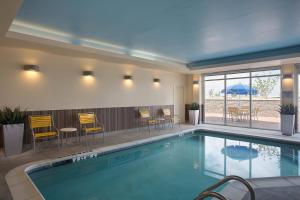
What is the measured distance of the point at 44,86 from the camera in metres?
5.57

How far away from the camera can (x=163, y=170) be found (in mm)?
4352

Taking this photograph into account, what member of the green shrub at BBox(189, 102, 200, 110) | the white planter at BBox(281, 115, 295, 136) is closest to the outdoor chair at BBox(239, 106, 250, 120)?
the white planter at BBox(281, 115, 295, 136)

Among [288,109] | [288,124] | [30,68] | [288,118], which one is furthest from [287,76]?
[30,68]

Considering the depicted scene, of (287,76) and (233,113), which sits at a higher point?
(287,76)

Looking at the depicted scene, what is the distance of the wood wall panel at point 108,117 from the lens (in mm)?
5730

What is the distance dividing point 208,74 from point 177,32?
5764mm

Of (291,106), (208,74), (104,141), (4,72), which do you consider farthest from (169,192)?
(208,74)

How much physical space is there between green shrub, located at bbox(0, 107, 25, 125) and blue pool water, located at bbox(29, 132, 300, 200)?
1.48m

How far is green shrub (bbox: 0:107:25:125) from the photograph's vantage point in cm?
455

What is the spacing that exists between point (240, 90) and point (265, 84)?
1.00 meters

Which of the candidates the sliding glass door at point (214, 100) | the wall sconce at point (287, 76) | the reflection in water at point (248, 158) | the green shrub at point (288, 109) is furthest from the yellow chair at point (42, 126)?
the wall sconce at point (287, 76)

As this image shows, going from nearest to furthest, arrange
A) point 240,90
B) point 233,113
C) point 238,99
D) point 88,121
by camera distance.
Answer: point 88,121, point 240,90, point 238,99, point 233,113

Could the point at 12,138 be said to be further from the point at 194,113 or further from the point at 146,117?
the point at 194,113

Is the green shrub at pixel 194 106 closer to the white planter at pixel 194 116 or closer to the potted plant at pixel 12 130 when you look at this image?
the white planter at pixel 194 116
